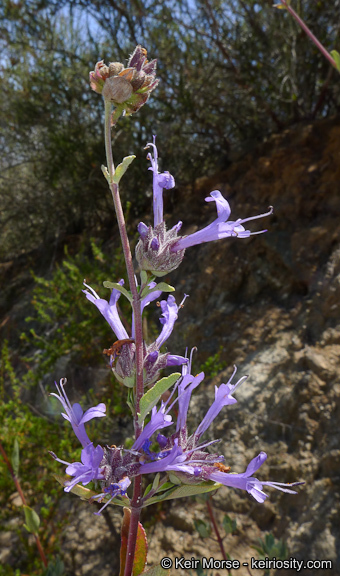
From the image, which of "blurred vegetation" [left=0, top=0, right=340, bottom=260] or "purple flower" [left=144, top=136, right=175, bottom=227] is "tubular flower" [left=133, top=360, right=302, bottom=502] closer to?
"purple flower" [left=144, top=136, right=175, bottom=227]

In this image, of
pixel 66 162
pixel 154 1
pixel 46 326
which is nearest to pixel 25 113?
pixel 66 162

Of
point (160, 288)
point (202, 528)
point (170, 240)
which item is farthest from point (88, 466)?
point (202, 528)

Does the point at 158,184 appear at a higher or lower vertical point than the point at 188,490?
higher

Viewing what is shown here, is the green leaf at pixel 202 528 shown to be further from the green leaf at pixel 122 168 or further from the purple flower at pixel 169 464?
the green leaf at pixel 122 168

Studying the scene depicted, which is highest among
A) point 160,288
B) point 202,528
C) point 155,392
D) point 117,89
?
point 117,89

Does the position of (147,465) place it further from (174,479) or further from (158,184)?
(158,184)

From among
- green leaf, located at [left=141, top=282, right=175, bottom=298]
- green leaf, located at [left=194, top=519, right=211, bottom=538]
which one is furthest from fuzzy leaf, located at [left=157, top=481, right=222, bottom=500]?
green leaf, located at [left=194, top=519, right=211, bottom=538]

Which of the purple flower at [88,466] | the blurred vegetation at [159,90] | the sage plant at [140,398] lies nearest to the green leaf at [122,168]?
the sage plant at [140,398]

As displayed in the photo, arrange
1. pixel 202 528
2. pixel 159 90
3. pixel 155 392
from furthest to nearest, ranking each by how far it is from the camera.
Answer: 1. pixel 159 90
2. pixel 202 528
3. pixel 155 392
